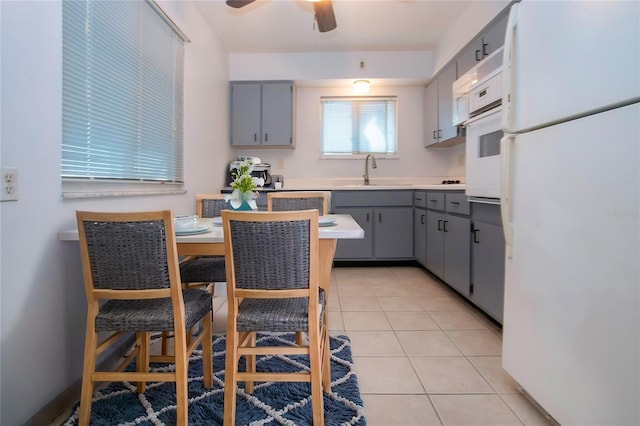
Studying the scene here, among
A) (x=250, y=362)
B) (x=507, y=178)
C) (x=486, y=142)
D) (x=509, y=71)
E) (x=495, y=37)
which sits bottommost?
(x=250, y=362)

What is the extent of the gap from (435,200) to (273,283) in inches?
92.3

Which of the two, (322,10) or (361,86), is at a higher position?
(361,86)

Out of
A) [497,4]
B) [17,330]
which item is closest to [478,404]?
[17,330]

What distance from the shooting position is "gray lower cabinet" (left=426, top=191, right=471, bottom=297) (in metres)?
2.54

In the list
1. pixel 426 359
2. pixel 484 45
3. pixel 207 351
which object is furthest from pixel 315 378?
pixel 484 45

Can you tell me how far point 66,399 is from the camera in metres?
1.41

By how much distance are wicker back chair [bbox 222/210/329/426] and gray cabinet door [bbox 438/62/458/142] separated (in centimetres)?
273

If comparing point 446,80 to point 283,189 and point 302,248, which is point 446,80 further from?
point 302,248

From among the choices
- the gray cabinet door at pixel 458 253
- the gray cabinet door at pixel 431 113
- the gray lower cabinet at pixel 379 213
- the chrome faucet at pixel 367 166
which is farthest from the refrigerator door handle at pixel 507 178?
the chrome faucet at pixel 367 166

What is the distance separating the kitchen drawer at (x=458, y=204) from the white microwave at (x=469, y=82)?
2.15 feet

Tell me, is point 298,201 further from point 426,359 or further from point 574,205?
point 574,205

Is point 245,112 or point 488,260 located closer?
point 488,260

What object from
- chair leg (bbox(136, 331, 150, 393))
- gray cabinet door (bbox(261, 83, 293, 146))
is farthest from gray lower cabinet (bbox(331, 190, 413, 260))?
chair leg (bbox(136, 331, 150, 393))

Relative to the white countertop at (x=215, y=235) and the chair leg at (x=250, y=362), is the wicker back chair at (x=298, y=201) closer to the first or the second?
the white countertop at (x=215, y=235)
